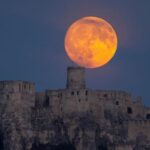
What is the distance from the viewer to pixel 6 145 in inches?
4734

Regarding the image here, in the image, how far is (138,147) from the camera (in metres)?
126

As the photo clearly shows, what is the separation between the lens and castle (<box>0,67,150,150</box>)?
120875mm

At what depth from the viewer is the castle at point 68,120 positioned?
121 meters

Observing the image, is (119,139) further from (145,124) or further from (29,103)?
(29,103)

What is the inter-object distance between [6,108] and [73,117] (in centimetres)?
782

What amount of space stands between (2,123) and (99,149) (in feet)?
38.0

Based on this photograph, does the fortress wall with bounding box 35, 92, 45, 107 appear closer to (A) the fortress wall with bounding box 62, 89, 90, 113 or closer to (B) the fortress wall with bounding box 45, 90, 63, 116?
(B) the fortress wall with bounding box 45, 90, 63, 116

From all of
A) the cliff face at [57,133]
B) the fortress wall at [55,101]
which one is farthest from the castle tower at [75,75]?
the cliff face at [57,133]

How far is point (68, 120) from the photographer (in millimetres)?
122750

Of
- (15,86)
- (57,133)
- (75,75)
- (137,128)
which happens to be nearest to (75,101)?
(75,75)

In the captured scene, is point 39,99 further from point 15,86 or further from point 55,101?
point 15,86

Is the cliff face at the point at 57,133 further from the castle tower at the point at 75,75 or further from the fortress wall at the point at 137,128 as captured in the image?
the castle tower at the point at 75,75

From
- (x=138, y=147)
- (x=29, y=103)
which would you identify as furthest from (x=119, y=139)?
(x=29, y=103)

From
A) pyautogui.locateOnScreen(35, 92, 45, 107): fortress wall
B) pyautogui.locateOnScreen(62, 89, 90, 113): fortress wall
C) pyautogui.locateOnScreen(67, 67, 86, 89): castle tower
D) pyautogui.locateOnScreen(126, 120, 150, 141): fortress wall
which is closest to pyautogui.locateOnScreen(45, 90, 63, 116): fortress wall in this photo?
pyautogui.locateOnScreen(62, 89, 90, 113): fortress wall
